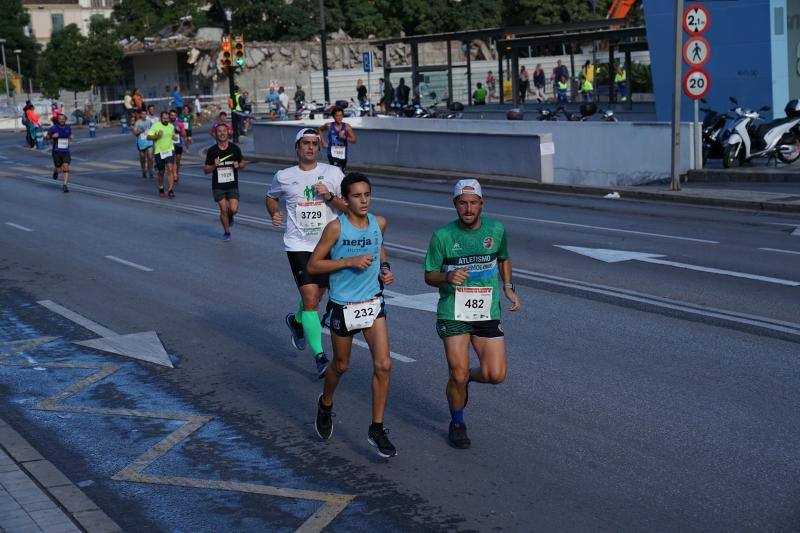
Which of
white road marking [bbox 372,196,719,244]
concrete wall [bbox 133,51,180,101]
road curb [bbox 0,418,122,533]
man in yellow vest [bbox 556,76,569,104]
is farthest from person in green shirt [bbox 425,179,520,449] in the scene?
concrete wall [bbox 133,51,180,101]

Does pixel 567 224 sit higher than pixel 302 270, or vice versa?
pixel 302 270

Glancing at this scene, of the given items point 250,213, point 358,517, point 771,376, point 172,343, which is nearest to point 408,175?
point 250,213

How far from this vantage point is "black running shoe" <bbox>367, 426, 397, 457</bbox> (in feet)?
22.5

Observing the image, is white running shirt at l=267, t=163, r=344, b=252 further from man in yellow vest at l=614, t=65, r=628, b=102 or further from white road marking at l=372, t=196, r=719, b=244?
man in yellow vest at l=614, t=65, r=628, b=102

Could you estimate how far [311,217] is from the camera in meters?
9.62

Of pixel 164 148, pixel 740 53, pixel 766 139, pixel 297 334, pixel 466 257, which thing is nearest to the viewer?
pixel 466 257

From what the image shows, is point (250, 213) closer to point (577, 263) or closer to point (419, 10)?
point (577, 263)

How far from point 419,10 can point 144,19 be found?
2486 centimetres

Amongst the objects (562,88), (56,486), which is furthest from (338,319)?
(562,88)

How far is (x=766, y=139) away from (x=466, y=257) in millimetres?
18903

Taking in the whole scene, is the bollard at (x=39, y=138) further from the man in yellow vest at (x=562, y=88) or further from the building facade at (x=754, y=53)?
the building facade at (x=754, y=53)

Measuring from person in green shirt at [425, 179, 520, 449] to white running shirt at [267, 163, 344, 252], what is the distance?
271 centimetres

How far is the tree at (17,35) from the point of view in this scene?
113438mm

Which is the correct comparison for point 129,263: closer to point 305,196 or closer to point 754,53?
point 305,196
